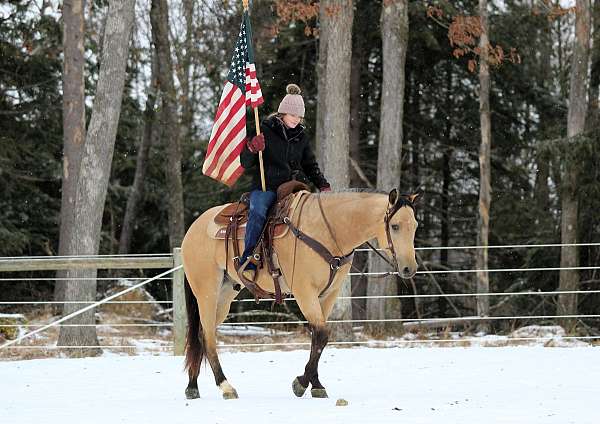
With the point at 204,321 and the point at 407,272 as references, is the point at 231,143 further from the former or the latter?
the point at 407,272

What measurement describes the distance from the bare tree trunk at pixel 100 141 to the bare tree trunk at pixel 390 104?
4.53 metres

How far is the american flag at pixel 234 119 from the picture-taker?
7.79 meters

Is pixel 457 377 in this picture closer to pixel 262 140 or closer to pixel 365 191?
pixel 365 191

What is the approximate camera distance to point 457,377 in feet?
28.3

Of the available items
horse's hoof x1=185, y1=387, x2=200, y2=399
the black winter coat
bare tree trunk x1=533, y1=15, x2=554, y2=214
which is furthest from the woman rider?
bare tree trunk x1=533, y1=15, x2=554, y2=214

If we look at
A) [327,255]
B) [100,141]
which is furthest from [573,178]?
[327,255]

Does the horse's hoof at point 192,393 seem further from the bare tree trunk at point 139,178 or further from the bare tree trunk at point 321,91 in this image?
the bare tree trunk at point 139,178

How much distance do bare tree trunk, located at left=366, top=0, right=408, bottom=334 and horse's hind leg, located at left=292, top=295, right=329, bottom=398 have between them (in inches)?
313

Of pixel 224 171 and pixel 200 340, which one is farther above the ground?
pixel 224 171

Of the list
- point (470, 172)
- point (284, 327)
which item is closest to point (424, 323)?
point (284, 327)

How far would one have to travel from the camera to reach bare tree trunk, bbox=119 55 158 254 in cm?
2180

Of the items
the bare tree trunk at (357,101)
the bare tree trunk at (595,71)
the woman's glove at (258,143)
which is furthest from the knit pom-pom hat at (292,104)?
the bare tree trunk at (357,101)

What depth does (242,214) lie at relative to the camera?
302 inches

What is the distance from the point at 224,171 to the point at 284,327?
10.2 meters
